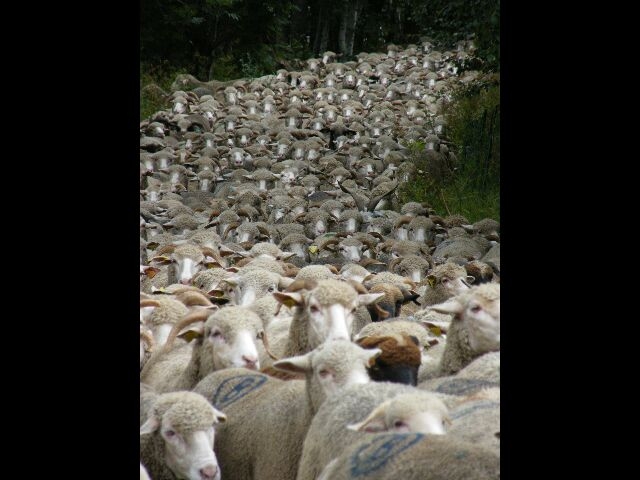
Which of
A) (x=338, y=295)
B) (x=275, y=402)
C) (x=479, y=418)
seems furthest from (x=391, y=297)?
(x=479, y=418)

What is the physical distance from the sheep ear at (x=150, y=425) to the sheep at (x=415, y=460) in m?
1.19

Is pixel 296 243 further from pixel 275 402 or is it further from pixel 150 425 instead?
pixel 150 425

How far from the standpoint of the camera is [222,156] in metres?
17.1

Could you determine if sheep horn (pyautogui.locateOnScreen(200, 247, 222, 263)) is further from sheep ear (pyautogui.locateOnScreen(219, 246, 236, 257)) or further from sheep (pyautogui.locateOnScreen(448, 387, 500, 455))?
sheep (pyautogui.locateOnScreen(448, 387, 500, 455))

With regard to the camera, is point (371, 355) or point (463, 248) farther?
point (463, 248)

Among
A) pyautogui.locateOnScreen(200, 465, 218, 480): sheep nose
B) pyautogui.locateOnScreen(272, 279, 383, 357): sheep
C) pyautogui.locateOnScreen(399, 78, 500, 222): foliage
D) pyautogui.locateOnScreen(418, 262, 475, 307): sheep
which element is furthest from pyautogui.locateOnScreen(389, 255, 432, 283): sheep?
pyautogui.locateOnScreen(200, 465, 218, 480): sheep nose

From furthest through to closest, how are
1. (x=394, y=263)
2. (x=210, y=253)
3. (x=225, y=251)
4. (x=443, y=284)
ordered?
(x=225, y=251) < (x=210, y=253) < (x=394, y=263) < (x=443, y=284)

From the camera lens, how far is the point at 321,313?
4.44 meters

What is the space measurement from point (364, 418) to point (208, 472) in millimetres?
830

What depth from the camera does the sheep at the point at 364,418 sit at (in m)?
2.83

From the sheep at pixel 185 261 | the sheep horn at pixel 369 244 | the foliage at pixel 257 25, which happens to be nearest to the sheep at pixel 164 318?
the foliage at pixel 257 25

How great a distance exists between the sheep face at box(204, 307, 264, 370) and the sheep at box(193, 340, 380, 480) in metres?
0.16
